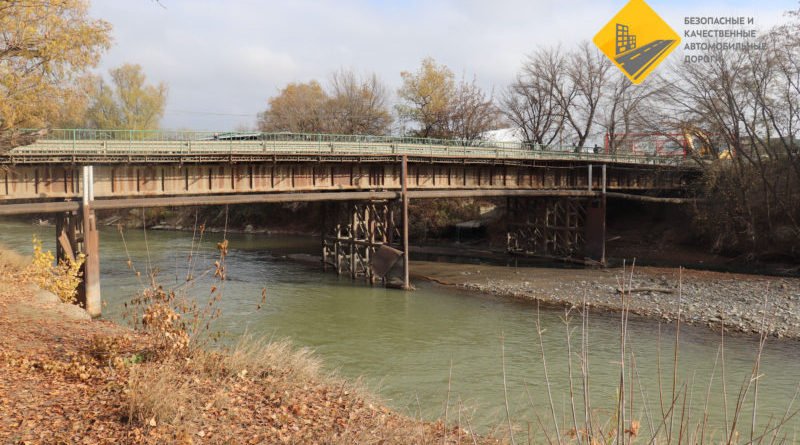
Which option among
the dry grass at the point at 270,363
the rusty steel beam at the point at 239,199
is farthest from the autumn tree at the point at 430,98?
the dry grass at the point at 270,363

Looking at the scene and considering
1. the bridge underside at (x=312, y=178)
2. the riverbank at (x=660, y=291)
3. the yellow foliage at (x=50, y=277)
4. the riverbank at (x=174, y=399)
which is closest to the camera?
the riverbank at (x=174, y=399)

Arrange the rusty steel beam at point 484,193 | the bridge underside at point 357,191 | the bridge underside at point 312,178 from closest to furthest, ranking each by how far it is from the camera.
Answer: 1. the bridge underside at point 357,191
2. the bridge underside at point 312,178
3. the rusty steel beam at point 484,193

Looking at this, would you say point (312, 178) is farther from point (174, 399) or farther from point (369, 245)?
point (174, 399)

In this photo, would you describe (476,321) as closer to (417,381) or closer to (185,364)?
(417,381)

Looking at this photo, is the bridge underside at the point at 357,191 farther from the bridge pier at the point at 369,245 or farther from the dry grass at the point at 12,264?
the dry grass at the point at 12,264

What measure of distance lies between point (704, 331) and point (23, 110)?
17680 millimetres

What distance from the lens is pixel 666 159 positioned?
35250 millimetres

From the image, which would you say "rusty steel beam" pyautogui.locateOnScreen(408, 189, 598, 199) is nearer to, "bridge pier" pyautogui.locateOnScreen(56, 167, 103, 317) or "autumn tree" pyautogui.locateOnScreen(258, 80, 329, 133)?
"bridge pier" pyautogui.locateOnScreen(56, 167, 103, 317)

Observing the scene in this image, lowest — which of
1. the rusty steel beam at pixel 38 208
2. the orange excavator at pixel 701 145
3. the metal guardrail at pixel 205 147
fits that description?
the rusty steel beam at pixel 38 208

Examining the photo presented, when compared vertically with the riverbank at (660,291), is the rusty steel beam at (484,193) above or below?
above

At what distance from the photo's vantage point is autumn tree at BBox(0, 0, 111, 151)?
11.0 metres

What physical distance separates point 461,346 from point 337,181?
12.4 metres

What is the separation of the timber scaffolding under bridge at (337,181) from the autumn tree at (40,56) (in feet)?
3.12

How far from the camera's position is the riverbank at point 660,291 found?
17750mm
